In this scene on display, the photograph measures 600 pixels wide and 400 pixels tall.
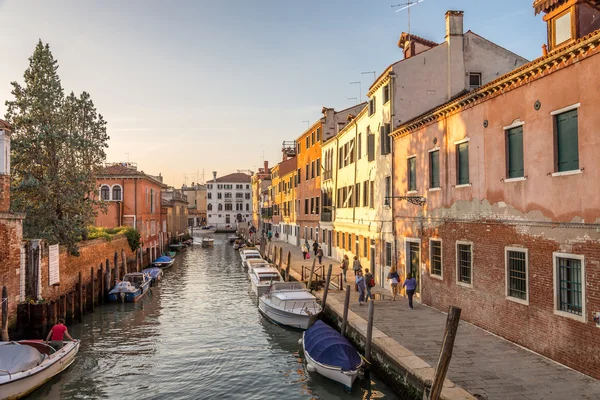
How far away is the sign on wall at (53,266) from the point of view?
63.7 ft

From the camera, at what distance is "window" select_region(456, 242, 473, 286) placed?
A: 47.0 feet

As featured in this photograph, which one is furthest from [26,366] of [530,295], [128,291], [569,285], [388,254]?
[388,254]

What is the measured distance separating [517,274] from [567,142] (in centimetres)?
352

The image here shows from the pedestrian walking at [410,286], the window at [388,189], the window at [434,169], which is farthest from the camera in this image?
the window at [388,189]

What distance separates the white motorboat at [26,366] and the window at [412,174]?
12790 millimetres

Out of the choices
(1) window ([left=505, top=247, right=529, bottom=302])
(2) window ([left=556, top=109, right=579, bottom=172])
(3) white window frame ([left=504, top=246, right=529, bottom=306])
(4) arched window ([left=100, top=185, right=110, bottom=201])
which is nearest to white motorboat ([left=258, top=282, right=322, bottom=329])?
(3) white window frame ([left=504, top=246, right=529, bottom=306])

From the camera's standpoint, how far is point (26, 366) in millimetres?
11945

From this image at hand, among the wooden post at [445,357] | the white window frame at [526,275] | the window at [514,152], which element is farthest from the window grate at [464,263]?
the wooden post at [445,357]

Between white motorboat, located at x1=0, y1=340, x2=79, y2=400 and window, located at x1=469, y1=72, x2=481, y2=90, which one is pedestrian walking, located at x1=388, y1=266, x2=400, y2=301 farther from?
white motorboat, located at x1=0, y1=340, x2=79, y2=400

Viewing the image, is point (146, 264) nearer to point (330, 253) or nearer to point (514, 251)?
point (330, 253)

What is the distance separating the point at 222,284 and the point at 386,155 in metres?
15.6

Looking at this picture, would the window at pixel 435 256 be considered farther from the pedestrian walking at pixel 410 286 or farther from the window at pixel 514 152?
the window at pixel 514 152

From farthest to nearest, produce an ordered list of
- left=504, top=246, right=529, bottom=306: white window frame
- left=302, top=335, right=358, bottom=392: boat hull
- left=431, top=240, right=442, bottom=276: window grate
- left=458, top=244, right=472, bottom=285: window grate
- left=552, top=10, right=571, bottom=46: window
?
left=431, top=240, right=442, bottom=276: window grate, left=458, top=244, right=472, bottom=285: window grate, left=302, top=335, right=358, bottom=392: boat hull, left=504, top=246, right=529, bottom=306: white window frame, left=552, top=10, right=571, bottom=46: window

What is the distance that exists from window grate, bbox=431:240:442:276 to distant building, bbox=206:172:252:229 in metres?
92.5
